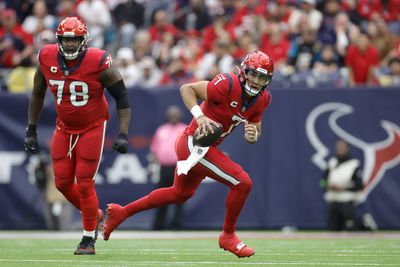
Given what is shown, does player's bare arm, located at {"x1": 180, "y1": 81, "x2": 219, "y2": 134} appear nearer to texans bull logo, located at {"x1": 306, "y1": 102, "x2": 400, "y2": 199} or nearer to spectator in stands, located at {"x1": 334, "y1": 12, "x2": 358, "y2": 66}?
texans bull logo, located at {"x1": 306, "y1": 102, "x2": 400, "y2": 199}

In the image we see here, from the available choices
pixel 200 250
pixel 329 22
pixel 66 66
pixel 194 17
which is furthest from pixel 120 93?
pixel 194 17

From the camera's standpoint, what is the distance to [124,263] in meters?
7.48

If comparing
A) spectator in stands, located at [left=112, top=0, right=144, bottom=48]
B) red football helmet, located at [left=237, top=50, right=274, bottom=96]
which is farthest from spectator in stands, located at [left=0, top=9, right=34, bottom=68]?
red football helmet, located at [left=237, top=50, right=274, bottom=96]

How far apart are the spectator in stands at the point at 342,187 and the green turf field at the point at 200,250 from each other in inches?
30.9

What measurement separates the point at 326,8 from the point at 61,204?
18.3 feet

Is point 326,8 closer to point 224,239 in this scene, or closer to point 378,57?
point 378,57

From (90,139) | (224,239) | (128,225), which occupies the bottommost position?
(128,225)

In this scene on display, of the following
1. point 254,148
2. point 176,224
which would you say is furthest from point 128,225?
point 254,148

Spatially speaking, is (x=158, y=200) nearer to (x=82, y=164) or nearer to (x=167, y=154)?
(x=82, y=164)

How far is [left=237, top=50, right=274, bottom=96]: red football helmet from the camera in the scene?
8.04 meters

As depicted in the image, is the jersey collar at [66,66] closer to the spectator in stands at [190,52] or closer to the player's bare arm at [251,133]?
the player's bare arm at [251,133]

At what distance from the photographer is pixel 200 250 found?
942 centimetres

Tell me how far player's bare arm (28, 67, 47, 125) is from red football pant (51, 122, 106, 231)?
30cm

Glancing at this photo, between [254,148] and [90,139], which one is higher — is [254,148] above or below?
below
